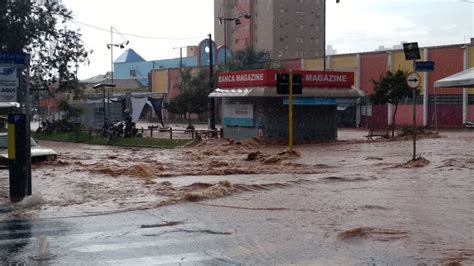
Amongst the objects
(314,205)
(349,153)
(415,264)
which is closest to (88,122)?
(349,153)

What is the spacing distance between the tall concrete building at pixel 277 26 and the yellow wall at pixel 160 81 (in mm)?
14704

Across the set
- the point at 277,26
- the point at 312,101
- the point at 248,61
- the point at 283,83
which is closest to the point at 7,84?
the point at 283,83

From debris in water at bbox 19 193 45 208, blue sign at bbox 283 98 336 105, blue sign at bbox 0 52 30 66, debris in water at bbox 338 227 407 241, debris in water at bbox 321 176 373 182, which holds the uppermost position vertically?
blue sign at bbox 0 52 30 66

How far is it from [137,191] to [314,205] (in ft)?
16.3

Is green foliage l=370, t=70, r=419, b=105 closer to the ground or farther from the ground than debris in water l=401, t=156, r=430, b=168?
farther from the ground

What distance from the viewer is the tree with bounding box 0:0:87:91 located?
32406 millimetres

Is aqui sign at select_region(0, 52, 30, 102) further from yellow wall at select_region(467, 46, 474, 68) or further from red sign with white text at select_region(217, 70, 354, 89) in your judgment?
yellow wall at select_region(467, 46, 474, 68)

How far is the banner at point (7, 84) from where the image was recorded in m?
14.4

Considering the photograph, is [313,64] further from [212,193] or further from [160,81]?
[212,193]

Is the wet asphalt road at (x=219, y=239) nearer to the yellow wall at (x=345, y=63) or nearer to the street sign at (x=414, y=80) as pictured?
the street sign at (x=414, y=80)

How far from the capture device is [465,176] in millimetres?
17797

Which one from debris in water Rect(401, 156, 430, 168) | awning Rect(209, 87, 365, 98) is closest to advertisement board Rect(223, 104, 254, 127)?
awning Rect(209, 87, 365, 98)

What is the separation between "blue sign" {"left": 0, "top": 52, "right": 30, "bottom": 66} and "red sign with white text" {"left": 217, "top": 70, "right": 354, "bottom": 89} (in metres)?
21.1

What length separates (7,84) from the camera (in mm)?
14445
